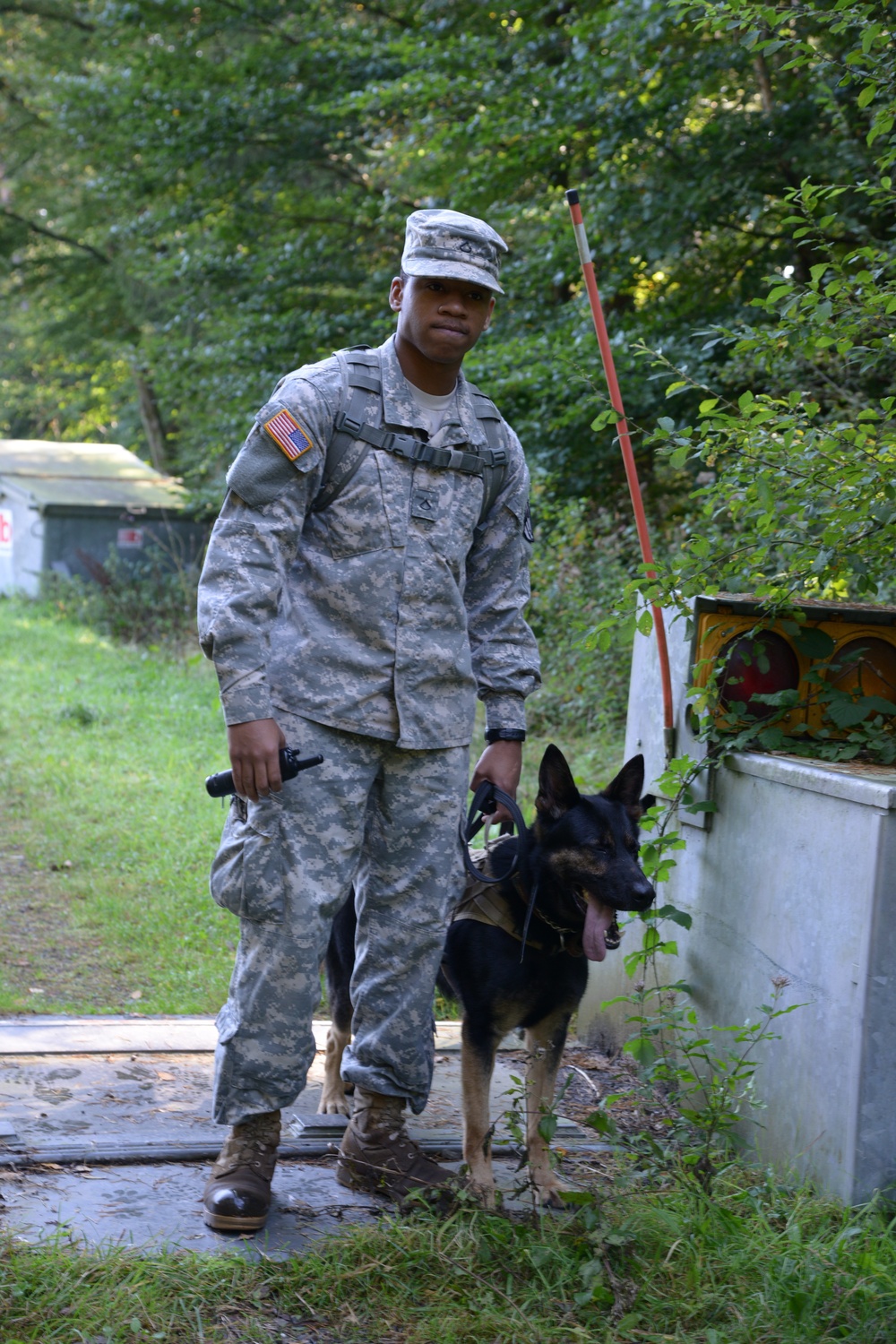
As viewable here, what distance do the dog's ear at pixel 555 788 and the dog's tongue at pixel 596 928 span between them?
0.28 metres

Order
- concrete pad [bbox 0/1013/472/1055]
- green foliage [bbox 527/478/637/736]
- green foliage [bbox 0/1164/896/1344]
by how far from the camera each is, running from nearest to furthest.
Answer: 1. green foliage [bbox 0/1164/896/1344]
2. concrete pad [bbox 0/1013/472/1055]
3. green foliage [bbox 527/478/637/736]

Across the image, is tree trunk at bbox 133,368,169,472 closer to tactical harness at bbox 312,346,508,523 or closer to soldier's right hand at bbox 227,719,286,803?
tactical harness at bbox 312,346,508,523

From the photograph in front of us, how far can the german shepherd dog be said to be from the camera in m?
3.21

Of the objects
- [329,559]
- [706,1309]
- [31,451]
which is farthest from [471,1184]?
[31,451]

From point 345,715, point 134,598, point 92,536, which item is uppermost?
point 92,536

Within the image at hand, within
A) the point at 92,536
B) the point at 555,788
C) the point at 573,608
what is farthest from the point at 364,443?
the point at 92,536

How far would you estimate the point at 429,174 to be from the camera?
12.1m

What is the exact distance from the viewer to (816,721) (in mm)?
3732

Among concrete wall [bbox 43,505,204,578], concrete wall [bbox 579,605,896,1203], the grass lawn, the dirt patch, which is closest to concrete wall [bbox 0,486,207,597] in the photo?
concrete wall [bbox 43,505,204,578]

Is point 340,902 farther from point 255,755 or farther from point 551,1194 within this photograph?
point 551,1194

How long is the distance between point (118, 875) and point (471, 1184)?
4282 millimetres

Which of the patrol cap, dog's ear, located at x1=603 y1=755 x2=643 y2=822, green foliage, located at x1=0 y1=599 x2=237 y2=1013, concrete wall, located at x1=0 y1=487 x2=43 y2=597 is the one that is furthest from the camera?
concrete wall, located at x1=0 y1=487 x2=43 y2=597

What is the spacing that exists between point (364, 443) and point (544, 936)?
1.46 metres

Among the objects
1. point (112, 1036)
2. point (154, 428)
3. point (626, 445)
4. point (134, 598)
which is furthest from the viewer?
point (154, 428)
